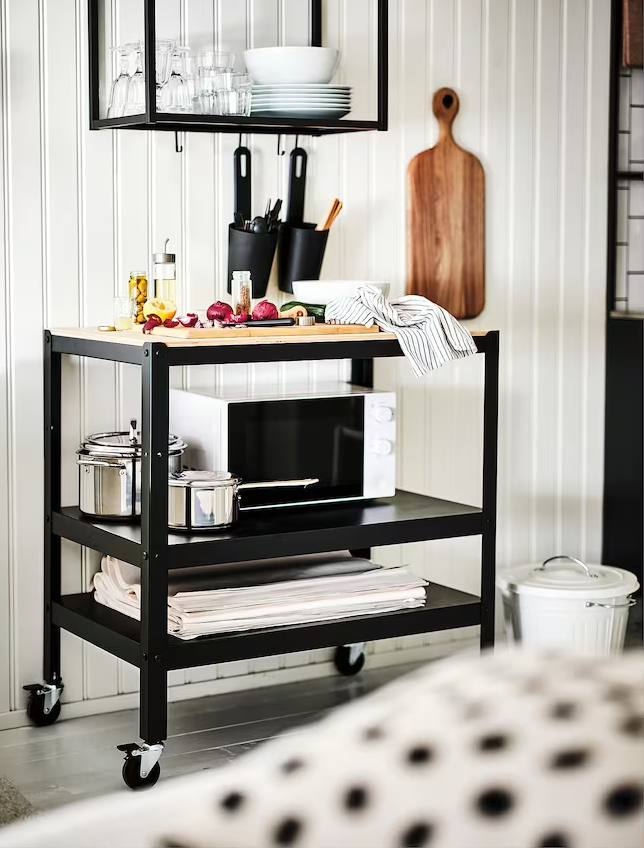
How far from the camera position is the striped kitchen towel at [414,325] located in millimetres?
2516

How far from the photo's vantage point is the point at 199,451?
2.60 metres

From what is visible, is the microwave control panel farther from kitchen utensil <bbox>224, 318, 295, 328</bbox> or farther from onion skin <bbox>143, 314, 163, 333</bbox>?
onion skin <bbox>143, 314, 163, 333</bbox>

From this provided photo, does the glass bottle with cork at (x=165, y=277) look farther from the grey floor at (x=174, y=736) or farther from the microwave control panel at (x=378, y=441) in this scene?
the grey floor at (x=174, y=736)

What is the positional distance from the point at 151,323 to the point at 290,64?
708 mm

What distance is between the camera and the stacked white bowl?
2.58 metres

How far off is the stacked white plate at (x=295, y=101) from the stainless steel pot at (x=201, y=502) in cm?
86

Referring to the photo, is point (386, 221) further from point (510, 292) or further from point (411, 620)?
point (411, 620)

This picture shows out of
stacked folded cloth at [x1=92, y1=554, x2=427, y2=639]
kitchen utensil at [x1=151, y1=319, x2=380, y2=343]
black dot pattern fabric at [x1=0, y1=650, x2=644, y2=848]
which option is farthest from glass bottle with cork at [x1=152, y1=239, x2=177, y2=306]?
black dot pattern fabric at [x1=0, y1=650, x2=644, y2=848]

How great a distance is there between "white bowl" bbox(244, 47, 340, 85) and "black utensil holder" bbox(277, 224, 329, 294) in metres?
0.42

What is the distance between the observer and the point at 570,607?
295 centimetres

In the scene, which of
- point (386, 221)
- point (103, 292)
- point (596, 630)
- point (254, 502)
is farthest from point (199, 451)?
point (596, 630)

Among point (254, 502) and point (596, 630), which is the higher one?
point (254, 502)

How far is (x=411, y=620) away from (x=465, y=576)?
77 centimetres

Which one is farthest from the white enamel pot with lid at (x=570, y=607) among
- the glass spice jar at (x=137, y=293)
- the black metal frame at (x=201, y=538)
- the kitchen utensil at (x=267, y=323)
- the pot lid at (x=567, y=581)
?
the glass spice jar at (x=137, y=293)
